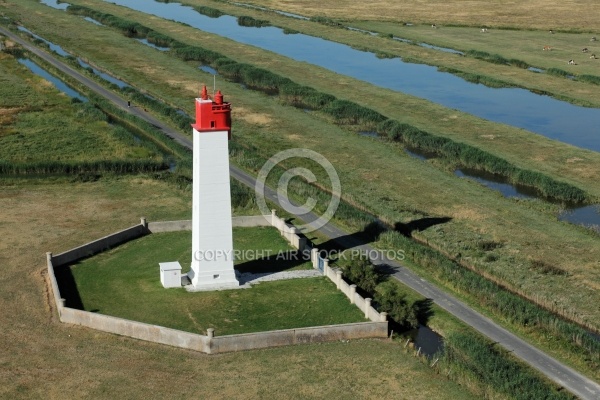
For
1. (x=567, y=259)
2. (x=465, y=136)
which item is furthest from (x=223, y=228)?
(x=465, y=136)

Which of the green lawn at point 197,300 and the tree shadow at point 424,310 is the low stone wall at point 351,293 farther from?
the tree shadow at point 424,310

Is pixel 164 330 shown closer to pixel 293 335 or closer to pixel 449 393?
pixel 293 335

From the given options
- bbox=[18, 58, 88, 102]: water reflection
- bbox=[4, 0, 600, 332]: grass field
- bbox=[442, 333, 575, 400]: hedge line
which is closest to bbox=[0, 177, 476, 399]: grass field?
bbox=[442, 333, 575, 400]: hedge line

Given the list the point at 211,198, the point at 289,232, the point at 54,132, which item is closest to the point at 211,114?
the point at 211,198

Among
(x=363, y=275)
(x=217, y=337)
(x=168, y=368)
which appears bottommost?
(x=168, y=368)

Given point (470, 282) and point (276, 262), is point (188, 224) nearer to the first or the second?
point (276, 262)

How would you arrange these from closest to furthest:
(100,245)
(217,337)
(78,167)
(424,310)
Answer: (217,337)
(424,310)
(100,245)
(78,167)

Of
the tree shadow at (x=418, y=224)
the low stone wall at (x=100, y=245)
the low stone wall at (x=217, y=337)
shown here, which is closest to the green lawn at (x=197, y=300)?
the low stone wall at (x=100, y=245)
